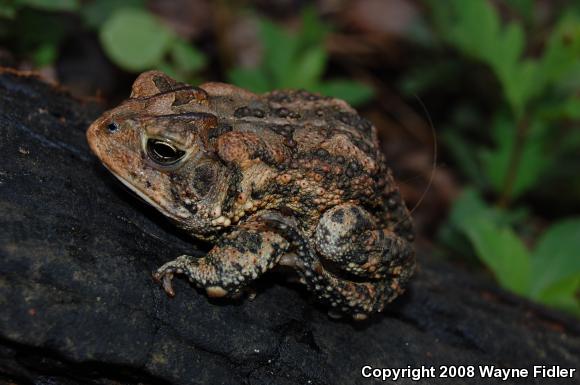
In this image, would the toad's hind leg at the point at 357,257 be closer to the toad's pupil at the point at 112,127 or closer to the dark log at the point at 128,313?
the dark log at the point at 128,313

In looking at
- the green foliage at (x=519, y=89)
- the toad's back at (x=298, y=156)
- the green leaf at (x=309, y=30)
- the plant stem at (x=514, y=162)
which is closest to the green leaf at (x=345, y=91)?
the green leaf at (x=309, y=30)

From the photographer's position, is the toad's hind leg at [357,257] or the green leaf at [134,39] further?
the green leaf at [134,39]

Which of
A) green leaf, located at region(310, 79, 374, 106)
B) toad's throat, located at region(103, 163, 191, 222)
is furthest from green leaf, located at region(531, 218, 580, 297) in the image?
toad's throat, located at region(103, 163, 191, 222)

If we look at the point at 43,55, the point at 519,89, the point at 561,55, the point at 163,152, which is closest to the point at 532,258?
the point at 519,89

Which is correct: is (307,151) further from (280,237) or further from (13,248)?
(13,248)

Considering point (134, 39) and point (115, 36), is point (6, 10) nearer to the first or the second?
point (115, 36)

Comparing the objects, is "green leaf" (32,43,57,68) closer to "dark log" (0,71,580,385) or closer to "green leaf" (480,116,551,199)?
"dark log" (0,71,580,385)
